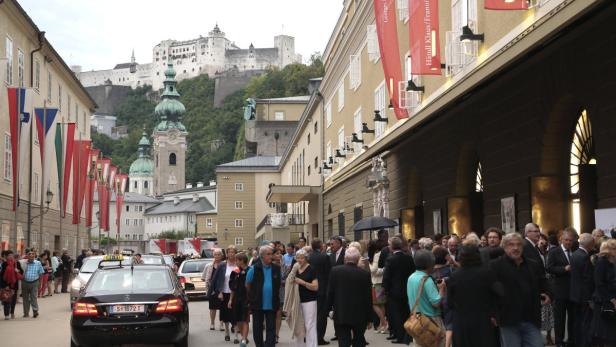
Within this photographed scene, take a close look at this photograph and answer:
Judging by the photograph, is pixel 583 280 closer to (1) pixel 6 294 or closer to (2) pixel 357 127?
(1) pixel 6 294

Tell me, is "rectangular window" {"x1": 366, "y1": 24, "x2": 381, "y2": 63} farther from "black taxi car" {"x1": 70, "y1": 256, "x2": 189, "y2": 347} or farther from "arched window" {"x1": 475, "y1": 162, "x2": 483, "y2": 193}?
"black taxi car" {"x1": 70, "y1": 256, "x2": 189, "y2": 347}

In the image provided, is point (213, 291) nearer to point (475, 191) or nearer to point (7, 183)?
point (475, 191)

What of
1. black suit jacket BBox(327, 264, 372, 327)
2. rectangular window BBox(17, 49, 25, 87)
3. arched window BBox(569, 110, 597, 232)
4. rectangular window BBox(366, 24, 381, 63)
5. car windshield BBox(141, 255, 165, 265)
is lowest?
black suit jacket BBox(327, 264, 372, 327)

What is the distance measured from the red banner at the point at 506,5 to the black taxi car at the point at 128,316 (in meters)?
6.64

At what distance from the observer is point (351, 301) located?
10.9 m

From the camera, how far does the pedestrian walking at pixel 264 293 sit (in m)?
12.8

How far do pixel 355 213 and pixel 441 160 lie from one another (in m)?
13.6

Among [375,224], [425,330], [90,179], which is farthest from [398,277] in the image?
[90,179]

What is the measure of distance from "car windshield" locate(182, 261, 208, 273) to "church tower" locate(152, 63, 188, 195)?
141 metres

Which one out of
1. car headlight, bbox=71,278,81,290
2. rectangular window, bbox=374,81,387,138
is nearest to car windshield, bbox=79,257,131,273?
car headlight, bbox=71,278,81,290

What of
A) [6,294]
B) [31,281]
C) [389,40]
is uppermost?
[389,40]

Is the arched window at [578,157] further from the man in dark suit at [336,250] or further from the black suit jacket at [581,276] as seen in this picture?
the man in dark suit at [336,250]

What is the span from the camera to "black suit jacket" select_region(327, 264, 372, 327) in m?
10.8

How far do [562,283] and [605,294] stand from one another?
1.63 metres
